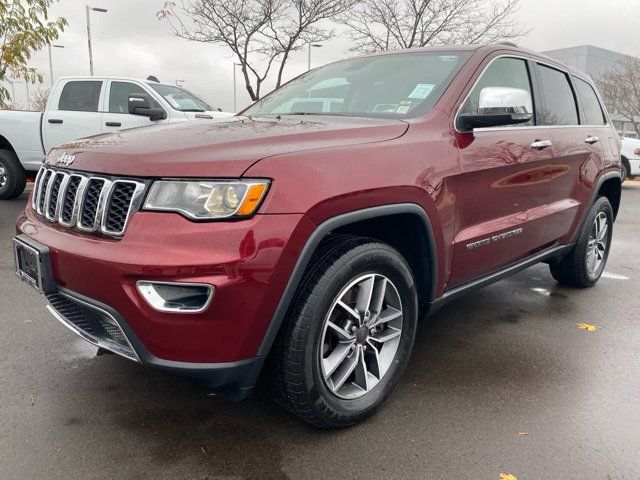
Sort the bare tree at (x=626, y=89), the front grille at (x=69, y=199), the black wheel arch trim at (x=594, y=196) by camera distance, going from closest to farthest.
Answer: the front grille at (x=69, y=199) → the black wheel arch trim at (x=594, y=196) → the bare tree at (x=626, y=89)

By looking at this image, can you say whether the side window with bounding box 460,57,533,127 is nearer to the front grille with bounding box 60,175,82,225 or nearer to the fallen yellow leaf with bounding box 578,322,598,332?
the fallen yellow leaf with bounding box 578,322,598,332

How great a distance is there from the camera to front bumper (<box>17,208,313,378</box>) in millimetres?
1794

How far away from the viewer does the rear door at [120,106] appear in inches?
306

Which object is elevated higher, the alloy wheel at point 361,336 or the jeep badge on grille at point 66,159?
the jeep badge on grille at point 66,159

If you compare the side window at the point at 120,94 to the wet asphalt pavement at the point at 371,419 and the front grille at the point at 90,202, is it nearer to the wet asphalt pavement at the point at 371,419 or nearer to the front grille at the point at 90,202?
the wet asphalt pavement at the point at 371,419

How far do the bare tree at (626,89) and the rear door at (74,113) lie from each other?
73.5 ft

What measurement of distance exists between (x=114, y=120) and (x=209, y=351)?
683cm

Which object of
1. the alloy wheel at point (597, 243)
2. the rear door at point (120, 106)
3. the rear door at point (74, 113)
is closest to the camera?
the alloy wheel at point (597, 243)

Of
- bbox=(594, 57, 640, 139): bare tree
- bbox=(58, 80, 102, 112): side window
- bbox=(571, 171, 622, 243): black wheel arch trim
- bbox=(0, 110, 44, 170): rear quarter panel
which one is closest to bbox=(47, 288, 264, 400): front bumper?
bbox=(571, 171, 622, 243): black wheel arch trim

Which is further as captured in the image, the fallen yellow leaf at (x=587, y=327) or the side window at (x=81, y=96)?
the side window at (x=81, y=96)

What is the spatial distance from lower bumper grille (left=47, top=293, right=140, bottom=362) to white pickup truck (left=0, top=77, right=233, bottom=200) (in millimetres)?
5746

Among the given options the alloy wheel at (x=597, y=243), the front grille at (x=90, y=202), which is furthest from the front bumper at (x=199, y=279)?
the alloy wheel at (x=597, y=243)

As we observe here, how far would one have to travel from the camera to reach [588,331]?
3572mm

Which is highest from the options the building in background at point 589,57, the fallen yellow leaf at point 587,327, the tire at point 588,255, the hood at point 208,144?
the building in background at point 589,57
